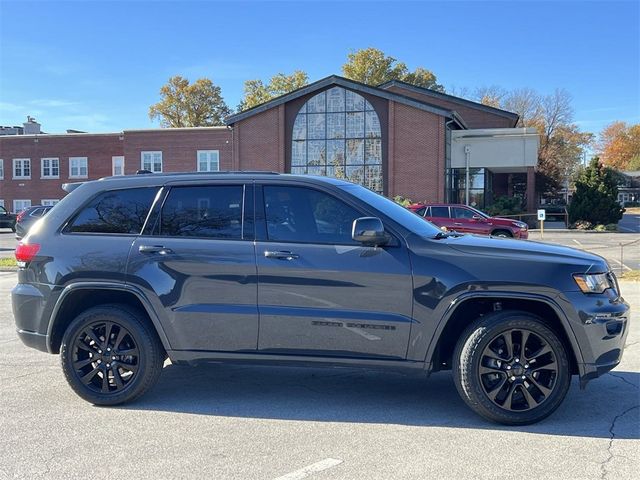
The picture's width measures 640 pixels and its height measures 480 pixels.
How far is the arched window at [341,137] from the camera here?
1543 inches

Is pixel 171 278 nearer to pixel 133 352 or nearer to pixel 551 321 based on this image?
pixel 133 352

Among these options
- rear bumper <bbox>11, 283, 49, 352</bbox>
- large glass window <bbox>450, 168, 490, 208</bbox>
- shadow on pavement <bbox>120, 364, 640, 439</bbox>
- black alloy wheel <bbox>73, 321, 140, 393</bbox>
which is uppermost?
large glass window <bbox>450, 168, 490, 208</bbox>

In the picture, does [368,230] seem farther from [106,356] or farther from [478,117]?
[478,117]

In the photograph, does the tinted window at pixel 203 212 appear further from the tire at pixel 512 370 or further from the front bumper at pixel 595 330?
the front bumper at pixel 595 330

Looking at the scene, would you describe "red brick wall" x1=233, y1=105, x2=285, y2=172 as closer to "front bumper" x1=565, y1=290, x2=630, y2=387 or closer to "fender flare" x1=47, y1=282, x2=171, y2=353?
"fender flare" x1=47, y1=282, x2=171, y2=353

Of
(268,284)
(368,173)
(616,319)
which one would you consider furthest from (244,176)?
(368,173)

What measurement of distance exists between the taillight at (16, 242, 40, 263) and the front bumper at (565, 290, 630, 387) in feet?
14.2

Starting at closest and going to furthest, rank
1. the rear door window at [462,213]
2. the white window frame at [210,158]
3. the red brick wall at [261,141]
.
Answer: the rear door window at [462,213] → the red brick wall at [261,141] → the white window frame at [210,158]

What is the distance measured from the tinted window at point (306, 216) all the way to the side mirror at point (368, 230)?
19 cm

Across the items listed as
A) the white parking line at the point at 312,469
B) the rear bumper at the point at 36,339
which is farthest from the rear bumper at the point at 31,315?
the white parking line at the point at 312,469

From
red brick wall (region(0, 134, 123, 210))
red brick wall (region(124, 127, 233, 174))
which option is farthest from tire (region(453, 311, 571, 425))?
red brick wall (region(0, 134, 123, 210))

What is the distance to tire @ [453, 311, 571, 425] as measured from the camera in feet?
15.1

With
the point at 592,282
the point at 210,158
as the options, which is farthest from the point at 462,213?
the point at 210,158

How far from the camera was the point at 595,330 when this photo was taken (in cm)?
454
